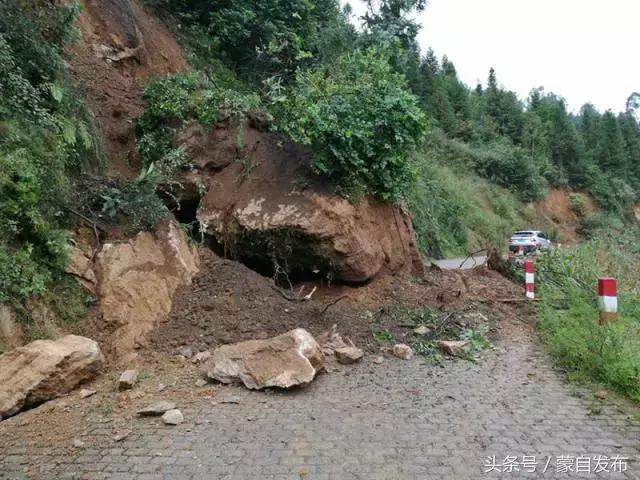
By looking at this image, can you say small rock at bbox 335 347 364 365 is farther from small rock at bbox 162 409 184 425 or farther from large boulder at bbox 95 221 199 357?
large boulder at bbox 95 221 199 357

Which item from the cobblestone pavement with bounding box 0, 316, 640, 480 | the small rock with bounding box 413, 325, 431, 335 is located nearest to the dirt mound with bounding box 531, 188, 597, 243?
the small rock with bounding box 413, 325, 431, 335

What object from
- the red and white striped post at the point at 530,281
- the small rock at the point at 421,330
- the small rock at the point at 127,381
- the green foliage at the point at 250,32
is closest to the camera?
the small rock at the point at 127,381

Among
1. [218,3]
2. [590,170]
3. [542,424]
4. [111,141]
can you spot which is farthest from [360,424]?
[590,170]

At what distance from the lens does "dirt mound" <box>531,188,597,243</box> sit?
36.2m

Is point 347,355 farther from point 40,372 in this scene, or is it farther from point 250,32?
point 250,32

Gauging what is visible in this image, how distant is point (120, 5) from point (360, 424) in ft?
33.3

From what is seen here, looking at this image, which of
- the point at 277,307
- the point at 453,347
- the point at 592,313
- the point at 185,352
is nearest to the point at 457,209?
the point at 592,313

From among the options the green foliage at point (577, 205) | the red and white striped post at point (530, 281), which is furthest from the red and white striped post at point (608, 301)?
the green foliage at point (577, 205)

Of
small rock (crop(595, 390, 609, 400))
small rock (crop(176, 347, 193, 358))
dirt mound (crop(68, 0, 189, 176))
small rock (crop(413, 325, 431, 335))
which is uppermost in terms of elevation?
dirt mound (crop(68, 0, 189, 176))

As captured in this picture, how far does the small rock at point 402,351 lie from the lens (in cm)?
556

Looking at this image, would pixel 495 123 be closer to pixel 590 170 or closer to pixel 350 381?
pixel 590 170

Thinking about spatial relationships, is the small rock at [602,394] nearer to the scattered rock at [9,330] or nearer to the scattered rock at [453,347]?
the scattered rock at [453,347]

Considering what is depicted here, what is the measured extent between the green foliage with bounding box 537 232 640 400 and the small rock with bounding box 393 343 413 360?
1.71 meters

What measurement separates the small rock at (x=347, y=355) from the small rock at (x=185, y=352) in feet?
5.48
